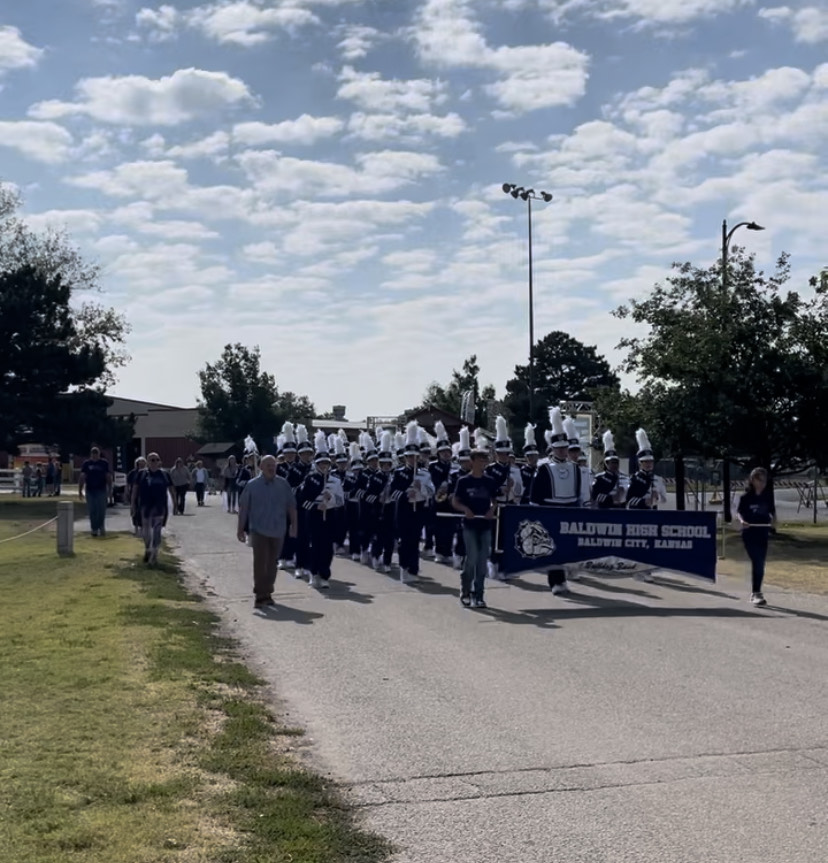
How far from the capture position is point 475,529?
43.9ft

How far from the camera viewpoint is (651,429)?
2395cm

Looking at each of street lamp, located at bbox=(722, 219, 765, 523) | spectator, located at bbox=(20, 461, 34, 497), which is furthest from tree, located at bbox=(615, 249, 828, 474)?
spectator, located at bbox=(20, 461, 34, 497)

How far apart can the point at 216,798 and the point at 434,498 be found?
1190 centimetres

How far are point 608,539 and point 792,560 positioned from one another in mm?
6709

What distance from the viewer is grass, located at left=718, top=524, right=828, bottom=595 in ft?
53.6

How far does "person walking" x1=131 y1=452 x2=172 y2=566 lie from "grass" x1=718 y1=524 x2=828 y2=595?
880 centimetres

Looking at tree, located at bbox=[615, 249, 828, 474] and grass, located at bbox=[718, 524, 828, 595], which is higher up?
tree, located at bbox=[615, 249, 828, 474]

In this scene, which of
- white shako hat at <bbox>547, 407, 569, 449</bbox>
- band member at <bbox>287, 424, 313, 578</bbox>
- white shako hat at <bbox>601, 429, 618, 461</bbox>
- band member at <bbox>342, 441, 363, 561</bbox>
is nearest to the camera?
white shako hat at <bbox>547, 407, 569, 449</bbox>

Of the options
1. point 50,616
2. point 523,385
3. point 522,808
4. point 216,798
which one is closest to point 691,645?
point 522,808

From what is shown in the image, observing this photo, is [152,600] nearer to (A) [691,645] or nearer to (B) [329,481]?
(B) [329,481]

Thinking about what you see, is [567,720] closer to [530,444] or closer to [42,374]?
[530,444]

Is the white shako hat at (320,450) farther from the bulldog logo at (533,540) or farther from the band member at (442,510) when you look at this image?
the bulldog logo at (533,540)

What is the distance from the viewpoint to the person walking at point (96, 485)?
22.9 metres

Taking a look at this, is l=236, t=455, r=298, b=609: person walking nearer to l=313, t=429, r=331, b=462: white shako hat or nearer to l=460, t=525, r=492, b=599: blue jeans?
l=460, t=525, r=492, b=599: blue jeans
